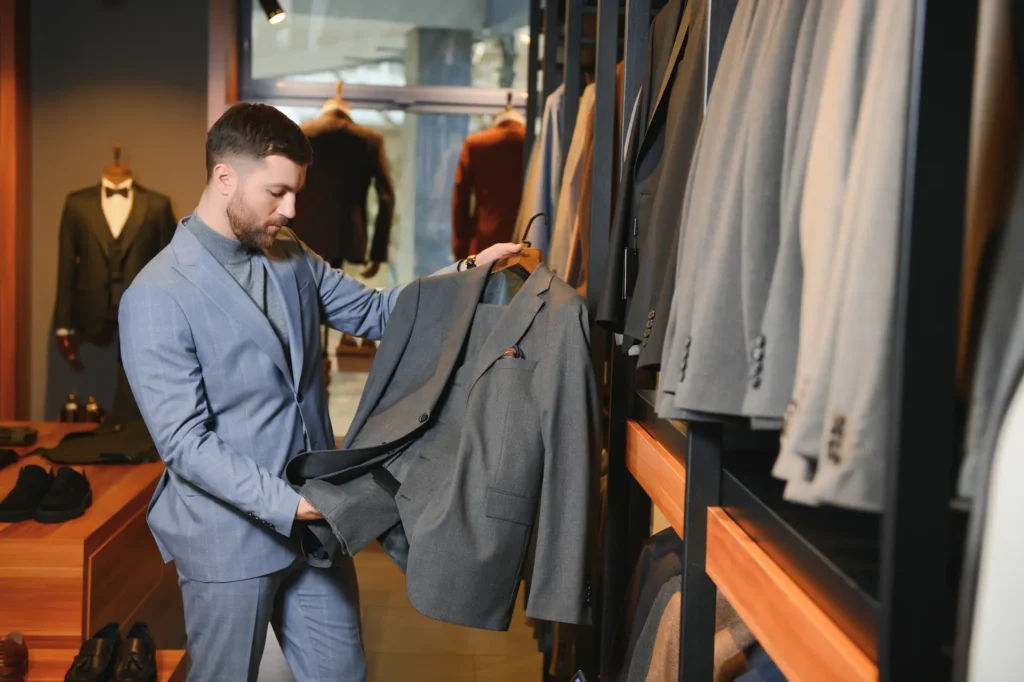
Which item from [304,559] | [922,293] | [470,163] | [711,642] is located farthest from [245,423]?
[470,163]

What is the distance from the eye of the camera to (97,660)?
7.54 feet

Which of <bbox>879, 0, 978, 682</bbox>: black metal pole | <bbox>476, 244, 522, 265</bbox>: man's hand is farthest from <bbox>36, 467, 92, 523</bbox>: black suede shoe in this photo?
<bbox>879, 0, 978, 682</bbox>: black metal pole

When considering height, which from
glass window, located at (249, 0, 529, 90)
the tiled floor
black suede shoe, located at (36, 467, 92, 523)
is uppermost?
glass window, located at (249, 0, 529, 90)

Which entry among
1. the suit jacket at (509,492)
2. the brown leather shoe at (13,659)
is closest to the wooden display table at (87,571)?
the brown leather shoe at (13,659)

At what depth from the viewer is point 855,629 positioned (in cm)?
87

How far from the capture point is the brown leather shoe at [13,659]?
2352mm

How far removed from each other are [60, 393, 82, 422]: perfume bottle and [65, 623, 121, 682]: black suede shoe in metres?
2.67

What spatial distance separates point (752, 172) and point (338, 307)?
151 cm

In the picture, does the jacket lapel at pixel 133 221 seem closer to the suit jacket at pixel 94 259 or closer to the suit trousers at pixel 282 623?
the suit jacket at pixel 94 259

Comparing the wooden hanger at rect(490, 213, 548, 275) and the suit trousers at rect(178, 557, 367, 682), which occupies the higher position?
the wooden hanger at rect(490, 213, 548, 275)

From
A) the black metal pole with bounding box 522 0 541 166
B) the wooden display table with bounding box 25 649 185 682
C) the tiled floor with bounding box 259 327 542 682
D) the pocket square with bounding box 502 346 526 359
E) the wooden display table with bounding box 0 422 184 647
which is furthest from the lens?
the black metal pole with bounding box 522 0 541 166

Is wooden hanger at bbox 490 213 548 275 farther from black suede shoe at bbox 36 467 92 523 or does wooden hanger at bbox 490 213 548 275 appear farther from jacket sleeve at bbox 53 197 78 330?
jacket sleeve at bbox 53 197 78 330

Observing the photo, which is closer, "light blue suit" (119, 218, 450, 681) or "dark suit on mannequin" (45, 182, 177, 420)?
Answer: "light blue suit" (119, 218, 450, 681)

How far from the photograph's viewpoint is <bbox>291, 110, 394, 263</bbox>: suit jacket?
4.64 metres
